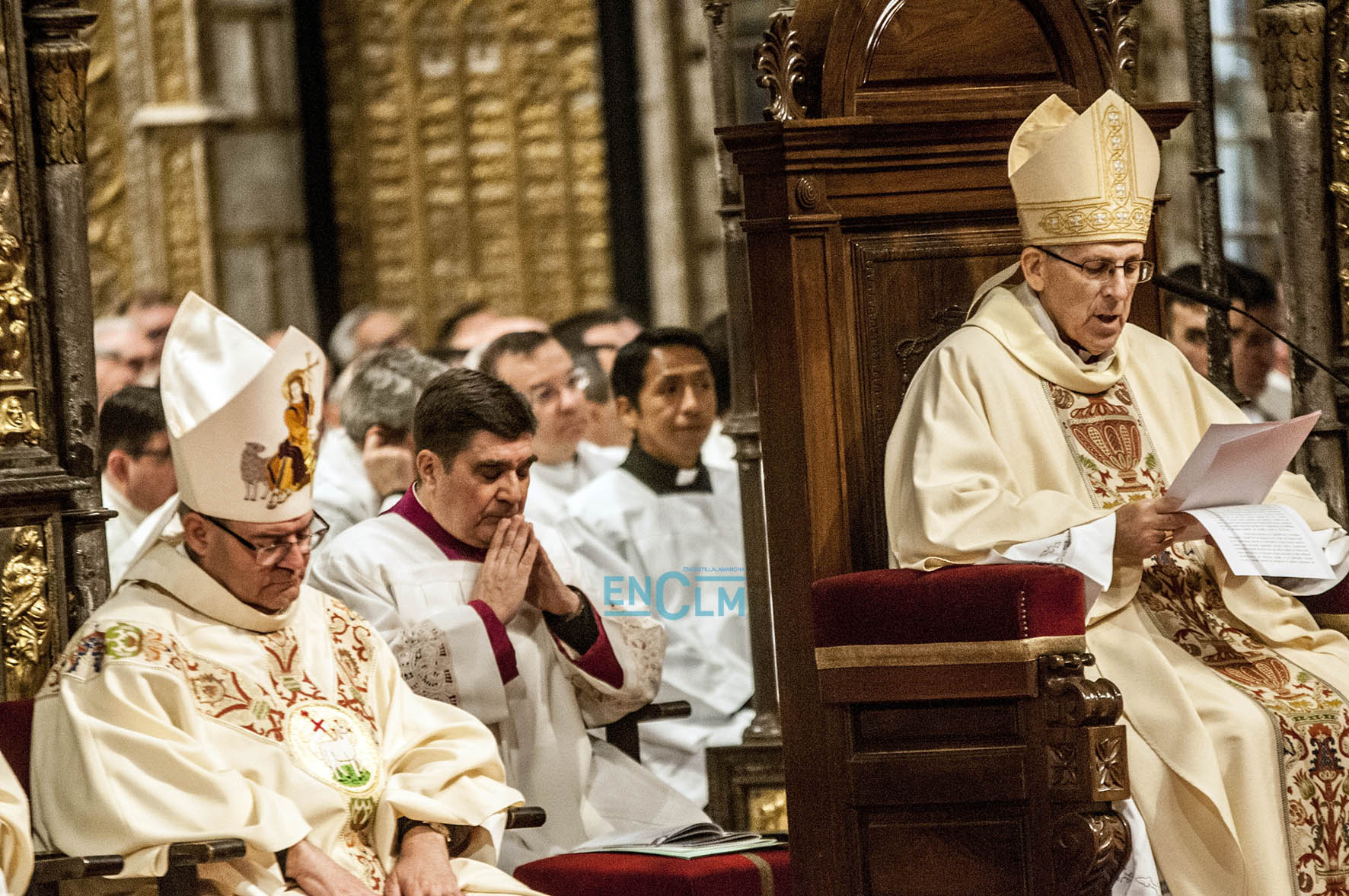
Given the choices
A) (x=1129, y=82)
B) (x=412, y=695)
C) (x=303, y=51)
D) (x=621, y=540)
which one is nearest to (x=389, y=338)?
(x=621, y=540)

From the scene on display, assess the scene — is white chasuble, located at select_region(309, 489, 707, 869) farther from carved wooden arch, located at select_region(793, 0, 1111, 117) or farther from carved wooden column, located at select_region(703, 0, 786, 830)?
carved wooden arch, located at select_region(793, 0, 1111, 117)

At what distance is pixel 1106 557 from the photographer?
4879 mm

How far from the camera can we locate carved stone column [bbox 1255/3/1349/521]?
6488 millimetres

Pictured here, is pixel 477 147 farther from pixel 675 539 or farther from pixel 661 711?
pixel 661 711

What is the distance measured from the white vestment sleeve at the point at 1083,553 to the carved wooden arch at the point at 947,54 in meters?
1.19

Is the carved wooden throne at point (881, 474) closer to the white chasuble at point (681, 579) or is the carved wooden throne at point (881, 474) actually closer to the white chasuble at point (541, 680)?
the white chasuble at point (541, 680)


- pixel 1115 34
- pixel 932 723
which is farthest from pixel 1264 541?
pixel 1115 34

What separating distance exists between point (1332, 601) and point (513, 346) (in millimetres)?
4173

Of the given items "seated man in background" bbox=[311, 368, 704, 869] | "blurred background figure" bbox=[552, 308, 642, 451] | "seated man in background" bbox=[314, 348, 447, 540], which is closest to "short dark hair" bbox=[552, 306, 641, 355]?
"blurred background figure" bbox=[552, 308, 642, 451]

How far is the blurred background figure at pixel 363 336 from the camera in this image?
1129cm

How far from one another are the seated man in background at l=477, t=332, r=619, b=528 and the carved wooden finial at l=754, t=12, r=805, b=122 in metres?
3.40

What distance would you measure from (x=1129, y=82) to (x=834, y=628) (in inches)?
80.3

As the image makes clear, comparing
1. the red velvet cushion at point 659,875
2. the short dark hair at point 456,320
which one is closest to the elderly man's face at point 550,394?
the short dark hair at point 456,320

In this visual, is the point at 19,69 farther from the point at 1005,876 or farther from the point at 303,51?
the point at 303,51
